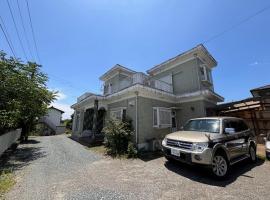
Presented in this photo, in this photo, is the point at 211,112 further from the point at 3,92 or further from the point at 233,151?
the point at 3,92

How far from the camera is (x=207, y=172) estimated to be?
513 cm

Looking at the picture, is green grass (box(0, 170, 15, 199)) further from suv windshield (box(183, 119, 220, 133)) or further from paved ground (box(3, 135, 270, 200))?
suv windshield (box(183, 119, 220, 133))

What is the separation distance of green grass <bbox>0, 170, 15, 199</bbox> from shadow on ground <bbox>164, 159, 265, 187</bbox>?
507 centimetres

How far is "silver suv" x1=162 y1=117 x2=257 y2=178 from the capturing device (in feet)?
14.9

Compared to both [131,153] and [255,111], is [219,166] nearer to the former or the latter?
[131,153]

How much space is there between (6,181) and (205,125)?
7.05m

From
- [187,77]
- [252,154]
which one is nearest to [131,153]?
[252,154]

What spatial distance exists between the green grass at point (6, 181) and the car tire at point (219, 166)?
584 cm

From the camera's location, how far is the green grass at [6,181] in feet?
12.8

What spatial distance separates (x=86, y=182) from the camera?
173 inches

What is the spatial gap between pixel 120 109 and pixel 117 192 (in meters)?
7.06

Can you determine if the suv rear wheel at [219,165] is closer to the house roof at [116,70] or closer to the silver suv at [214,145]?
the silver suv at [214,145]

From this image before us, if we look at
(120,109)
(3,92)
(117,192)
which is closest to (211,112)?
(120,109)

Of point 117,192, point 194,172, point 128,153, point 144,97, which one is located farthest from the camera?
point 144,97
